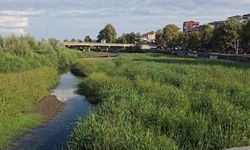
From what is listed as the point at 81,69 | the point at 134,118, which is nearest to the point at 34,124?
the point at 134,118

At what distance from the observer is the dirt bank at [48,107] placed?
24495mm

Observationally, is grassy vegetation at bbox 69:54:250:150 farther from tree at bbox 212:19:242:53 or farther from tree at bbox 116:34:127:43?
tree at bbox 116:34:127:43

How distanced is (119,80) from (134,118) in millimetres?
13524

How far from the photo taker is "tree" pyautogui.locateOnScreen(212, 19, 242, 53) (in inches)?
3728

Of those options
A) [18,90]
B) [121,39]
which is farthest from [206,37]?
[18,90]

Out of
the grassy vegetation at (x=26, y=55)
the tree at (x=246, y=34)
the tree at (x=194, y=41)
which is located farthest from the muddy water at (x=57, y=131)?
the tree at (x=194, y=41)

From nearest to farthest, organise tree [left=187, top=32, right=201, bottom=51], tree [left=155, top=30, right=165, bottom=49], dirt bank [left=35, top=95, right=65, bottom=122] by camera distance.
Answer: dirt bank [left=35, top=95, right=65, bottom=122] < tree [left=187, top=32, right=201, bottom=51] < tree [left=155, top=30, right=165, bottom=49]

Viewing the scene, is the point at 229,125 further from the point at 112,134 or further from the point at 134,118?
Answer: the point at 112,134

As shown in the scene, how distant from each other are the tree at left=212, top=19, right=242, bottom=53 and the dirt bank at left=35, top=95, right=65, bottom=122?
7168 centimetres

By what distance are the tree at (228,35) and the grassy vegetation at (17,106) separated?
7005cm

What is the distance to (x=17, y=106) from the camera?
2272cm

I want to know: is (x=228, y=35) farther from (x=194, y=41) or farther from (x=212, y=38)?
(x=194, y=41)

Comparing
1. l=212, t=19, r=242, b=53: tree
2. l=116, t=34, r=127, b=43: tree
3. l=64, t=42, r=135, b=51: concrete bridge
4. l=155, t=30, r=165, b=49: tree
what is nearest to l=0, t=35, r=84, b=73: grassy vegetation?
l=212, t=19, r=242, b=53: tree

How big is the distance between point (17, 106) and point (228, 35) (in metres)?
79.1
